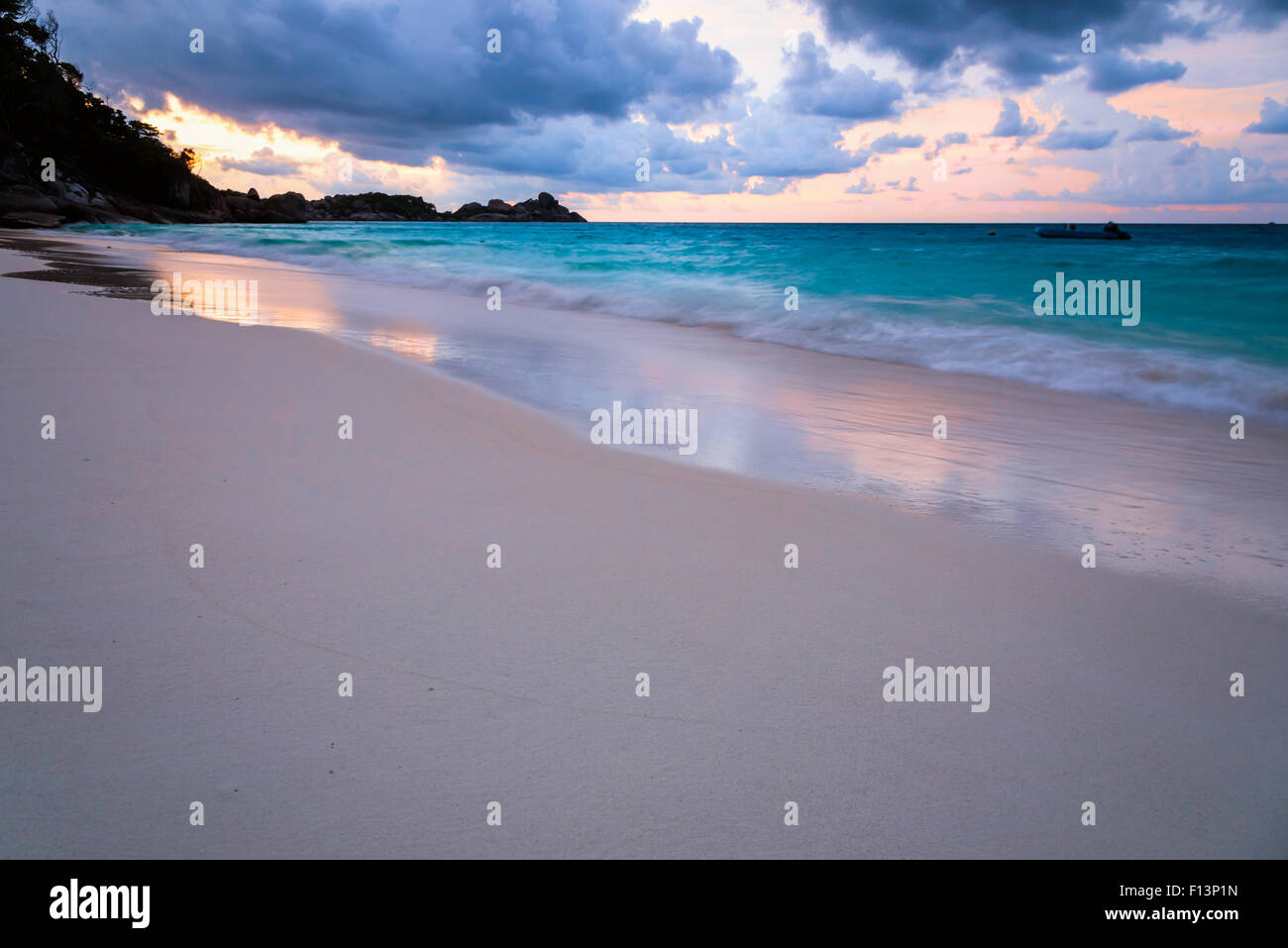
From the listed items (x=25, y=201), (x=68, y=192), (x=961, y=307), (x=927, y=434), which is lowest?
(x=927, y=434)

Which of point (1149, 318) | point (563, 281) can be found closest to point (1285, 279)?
→ point (1149, 318)

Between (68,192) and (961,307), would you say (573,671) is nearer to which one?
(961,307)

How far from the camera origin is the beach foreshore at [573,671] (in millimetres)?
1600

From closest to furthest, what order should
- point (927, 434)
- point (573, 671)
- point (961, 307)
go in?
point (573, 671), point (927, 434), point (961, 307)

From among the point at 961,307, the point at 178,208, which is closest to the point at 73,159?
the point at 178,208

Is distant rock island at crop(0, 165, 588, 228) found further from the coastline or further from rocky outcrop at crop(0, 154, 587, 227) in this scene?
the coastline

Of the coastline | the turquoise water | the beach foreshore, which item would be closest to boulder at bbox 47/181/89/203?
the turquoise water

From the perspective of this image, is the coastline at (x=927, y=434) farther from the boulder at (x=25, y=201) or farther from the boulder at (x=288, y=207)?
the boulder at (x=288, y=207)

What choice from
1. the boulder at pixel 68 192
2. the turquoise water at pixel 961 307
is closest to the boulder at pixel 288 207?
the boulder at pixel 68 192

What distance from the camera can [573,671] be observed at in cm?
207

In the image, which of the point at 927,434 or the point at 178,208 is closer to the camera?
the point at 927,434

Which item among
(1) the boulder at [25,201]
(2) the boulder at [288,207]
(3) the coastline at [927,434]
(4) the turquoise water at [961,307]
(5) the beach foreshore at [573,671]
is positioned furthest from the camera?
(2) the boulder at [288,207]

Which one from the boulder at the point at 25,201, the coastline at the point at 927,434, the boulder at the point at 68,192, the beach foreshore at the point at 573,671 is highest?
the boulder at the point at 68,192
